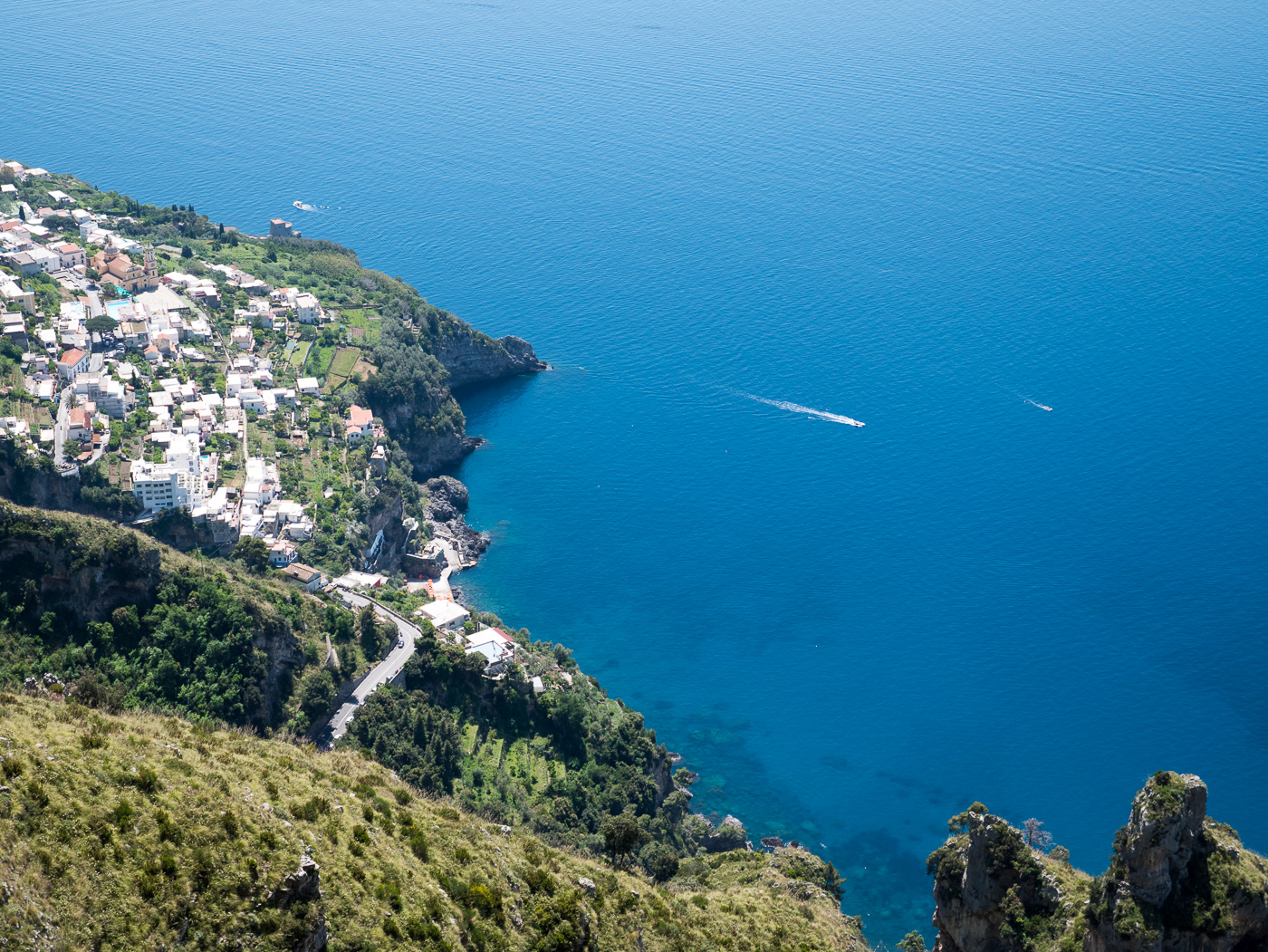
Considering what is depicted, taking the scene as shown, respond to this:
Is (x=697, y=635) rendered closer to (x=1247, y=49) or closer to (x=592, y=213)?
(x=592, y=213)

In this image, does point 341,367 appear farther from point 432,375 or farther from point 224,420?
point 224,420

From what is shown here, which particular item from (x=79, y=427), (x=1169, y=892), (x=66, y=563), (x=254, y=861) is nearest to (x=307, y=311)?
(x=79, y=427)

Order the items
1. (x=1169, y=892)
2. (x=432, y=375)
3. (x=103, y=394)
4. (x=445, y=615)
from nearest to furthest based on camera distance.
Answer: (x=1169, y=892) → (x=445, y=615) → (x=103, y=394) → (x=432, y=375)

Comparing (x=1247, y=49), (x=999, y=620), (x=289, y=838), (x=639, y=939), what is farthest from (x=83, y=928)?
(x=1247, y=49)

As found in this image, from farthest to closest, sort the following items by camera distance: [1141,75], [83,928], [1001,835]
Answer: [1141,75] < [1001,835] < [83,928]

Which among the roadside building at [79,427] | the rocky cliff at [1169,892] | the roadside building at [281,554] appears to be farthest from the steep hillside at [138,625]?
the rocky cliff at [1169,892]

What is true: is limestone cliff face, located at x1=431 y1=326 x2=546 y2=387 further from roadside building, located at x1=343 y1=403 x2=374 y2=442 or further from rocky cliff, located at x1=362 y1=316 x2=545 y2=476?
roadside building, located at x1=343 y1=403 x2=374 y2=442

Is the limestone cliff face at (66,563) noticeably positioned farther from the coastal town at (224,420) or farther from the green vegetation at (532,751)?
the green vegetation at (532,751)
